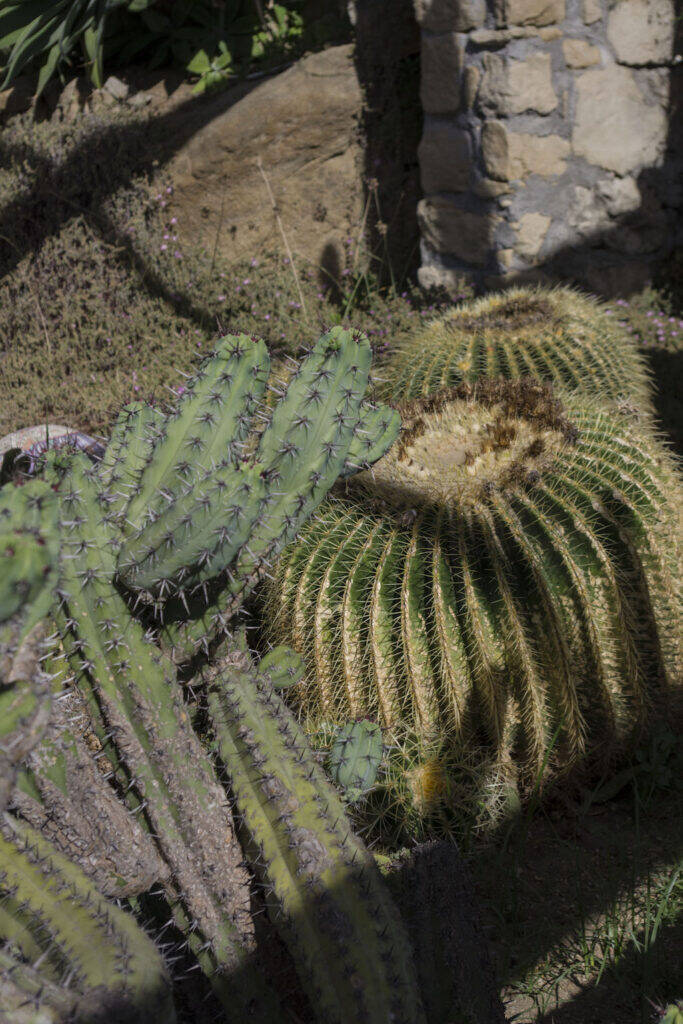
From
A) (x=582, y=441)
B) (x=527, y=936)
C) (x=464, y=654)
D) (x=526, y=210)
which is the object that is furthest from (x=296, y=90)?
(x=527, y=936)

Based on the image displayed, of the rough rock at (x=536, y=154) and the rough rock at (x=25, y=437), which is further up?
the rough rock at (x=536, y=154)

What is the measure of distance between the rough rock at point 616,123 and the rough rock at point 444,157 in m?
0.69

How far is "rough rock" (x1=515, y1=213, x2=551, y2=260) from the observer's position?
5.43 m

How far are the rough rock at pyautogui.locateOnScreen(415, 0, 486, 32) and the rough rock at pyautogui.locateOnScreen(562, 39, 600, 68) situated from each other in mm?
551

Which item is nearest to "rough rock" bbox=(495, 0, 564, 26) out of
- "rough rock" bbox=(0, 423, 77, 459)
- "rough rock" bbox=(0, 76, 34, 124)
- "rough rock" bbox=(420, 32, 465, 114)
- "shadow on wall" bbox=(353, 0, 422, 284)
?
"rough rock" bbox=(420, 32, 465, 114)

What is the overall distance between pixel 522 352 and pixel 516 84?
7.98ft

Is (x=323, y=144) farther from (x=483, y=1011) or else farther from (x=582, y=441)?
(x=483, y=1011)

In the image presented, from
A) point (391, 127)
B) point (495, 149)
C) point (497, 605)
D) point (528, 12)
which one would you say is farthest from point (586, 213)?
point (497, 605)

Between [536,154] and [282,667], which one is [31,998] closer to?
[282,667]

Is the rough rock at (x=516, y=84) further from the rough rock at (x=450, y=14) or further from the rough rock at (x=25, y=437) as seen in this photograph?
the rough rock at (x=25, y=437)

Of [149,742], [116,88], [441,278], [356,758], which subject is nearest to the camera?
[149,742]

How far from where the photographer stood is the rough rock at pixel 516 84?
5.12m

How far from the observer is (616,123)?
5.52 metres

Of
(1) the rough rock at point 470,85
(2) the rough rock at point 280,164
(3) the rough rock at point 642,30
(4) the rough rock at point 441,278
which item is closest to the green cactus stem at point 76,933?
(4) the rough rock at point 441,278
